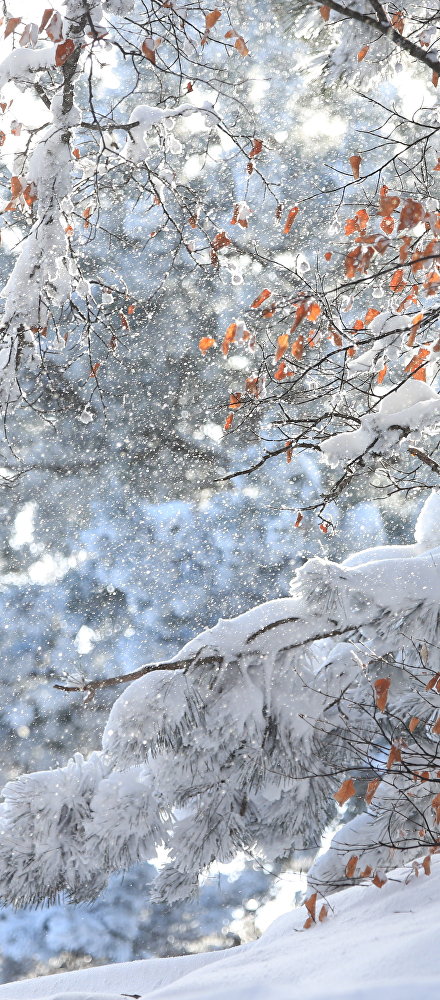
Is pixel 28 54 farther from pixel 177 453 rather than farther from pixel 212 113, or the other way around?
pixel 177 453

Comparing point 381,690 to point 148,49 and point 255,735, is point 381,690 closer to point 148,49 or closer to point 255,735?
point 255,735

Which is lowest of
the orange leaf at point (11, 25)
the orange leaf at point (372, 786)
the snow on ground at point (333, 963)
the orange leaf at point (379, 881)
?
the snow on ground at point (333, 963)

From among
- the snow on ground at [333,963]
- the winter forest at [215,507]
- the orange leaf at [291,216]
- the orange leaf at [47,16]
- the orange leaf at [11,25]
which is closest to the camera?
the snow on ground at [333,963]

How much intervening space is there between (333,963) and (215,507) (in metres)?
6.36

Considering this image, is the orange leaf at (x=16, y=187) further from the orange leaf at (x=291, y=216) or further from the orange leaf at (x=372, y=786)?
the orange leaf at (x=372, y=786)

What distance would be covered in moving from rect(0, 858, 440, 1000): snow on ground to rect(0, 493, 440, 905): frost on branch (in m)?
0.30

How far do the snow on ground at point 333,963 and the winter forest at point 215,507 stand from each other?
28mm

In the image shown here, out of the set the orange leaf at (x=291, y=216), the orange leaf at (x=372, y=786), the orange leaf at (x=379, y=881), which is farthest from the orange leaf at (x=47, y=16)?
the orange leaf at (x=379, y=881)

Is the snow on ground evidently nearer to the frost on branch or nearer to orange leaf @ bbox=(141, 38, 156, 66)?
the frost on branch

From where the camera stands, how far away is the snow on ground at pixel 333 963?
1.70m

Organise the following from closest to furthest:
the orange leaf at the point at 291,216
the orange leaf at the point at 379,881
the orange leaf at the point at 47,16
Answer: the orange leaf at the point at 47,16 < the orange leaf at the point at 379,881 < the orange leaf at the point at 291,216

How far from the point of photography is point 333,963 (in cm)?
201

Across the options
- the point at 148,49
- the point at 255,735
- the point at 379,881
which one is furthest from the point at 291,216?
the point at 379,881

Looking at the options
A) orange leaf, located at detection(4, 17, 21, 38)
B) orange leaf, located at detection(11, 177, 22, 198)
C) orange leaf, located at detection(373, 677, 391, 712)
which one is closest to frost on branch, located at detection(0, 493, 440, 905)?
orange leaf, located at detection(373, 677, 391, 712)
